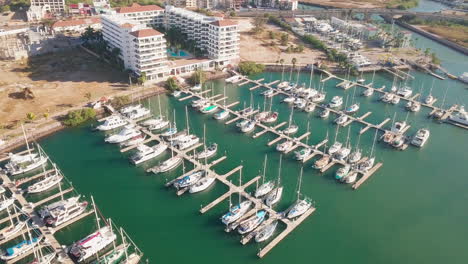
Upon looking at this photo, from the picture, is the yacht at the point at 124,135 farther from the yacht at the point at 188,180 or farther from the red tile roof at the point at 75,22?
the red tile roof at the point at 75,22

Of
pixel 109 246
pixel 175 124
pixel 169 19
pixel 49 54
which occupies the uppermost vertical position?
pixel 169 19

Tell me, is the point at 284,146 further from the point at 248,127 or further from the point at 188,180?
the point at 188,180

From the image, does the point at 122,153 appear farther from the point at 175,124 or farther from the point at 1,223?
the point at 1,223

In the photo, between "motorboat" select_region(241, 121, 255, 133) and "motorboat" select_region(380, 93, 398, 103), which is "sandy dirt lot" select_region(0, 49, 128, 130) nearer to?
"motorboat" select_region(241, 121, 255, 133)

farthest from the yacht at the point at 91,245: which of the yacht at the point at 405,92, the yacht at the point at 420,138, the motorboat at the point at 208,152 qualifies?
the yacht at the point at 405,92

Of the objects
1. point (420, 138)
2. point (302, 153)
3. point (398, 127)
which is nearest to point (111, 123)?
point (302, 153)

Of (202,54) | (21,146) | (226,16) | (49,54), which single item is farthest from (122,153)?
(226,16)
